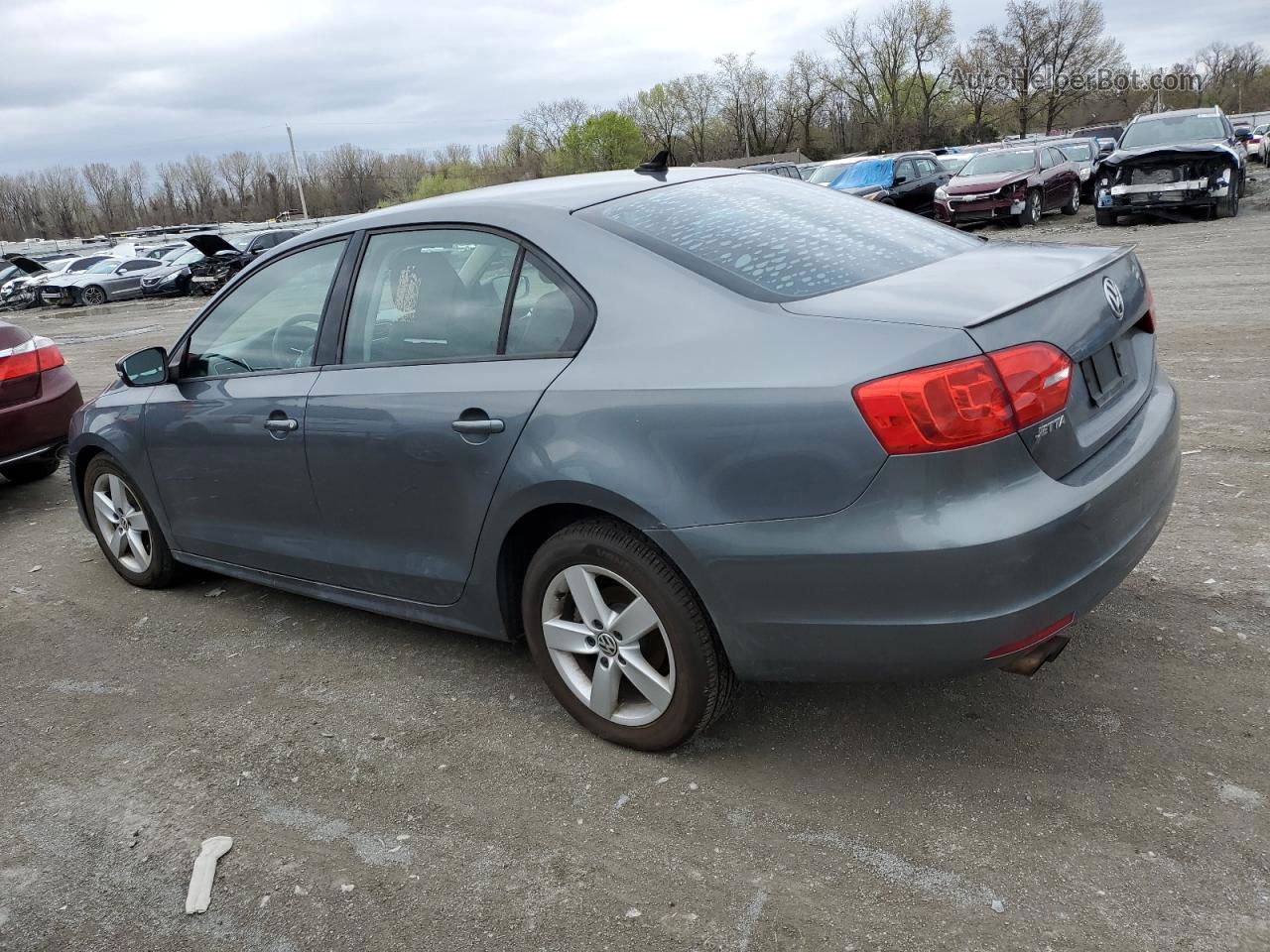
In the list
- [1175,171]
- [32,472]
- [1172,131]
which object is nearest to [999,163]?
[1172,131]

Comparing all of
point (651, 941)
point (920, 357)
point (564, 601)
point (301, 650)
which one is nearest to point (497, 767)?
point (564, 601)

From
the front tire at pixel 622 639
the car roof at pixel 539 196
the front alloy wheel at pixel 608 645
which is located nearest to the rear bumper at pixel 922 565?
the front tire at pixel 622 639

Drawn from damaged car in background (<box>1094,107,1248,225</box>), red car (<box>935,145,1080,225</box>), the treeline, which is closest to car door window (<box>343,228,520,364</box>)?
damaged car in background (<box>1094,107,1248,225</box>)

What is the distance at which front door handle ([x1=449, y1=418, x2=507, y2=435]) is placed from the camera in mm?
3127

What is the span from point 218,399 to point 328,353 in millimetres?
656

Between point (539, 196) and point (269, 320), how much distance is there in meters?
1.34

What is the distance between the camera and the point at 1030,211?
20609 mm

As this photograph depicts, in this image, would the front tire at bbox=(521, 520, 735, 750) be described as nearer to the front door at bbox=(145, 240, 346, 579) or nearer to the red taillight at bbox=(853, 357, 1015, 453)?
the red taillight at bbox=(853, 357, 1015, 453)

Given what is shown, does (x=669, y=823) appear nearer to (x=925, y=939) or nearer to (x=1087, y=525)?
(x=925, y=939)

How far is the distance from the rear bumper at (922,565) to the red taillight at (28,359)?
549 cm

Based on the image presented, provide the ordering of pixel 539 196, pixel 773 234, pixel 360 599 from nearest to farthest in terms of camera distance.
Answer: pixel 773 234 < pixel 539 196 < pixel 360 599

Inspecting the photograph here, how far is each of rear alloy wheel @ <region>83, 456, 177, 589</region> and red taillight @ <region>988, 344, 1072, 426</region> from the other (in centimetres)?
378

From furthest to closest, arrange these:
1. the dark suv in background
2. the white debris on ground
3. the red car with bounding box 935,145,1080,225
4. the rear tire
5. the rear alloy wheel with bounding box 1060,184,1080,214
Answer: the dark suv in background → the rear alloy wheel with bounding box 1060,184,1080,214 → the red car with bounding box 935,145,1080,225 → the rear tire → the white debris on ground

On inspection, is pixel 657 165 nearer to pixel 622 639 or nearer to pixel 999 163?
pixel 622 639
